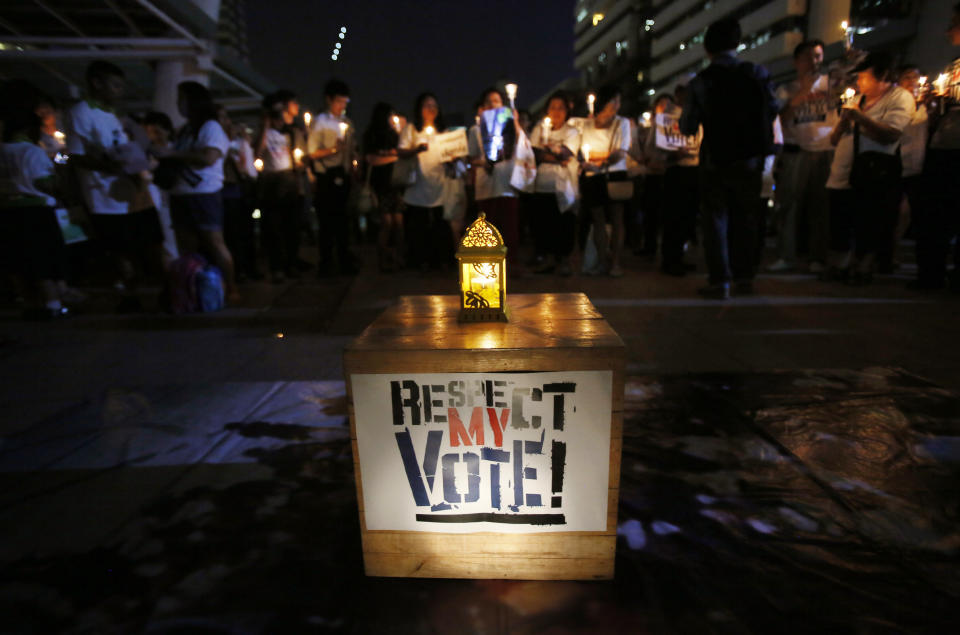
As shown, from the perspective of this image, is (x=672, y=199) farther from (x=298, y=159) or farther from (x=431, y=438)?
(x=431, y=438)

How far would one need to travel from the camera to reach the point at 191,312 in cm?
462

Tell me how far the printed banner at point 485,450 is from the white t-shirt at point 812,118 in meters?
5.29

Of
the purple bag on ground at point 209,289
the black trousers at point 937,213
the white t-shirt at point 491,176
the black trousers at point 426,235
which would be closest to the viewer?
the black trousers at point 937,213

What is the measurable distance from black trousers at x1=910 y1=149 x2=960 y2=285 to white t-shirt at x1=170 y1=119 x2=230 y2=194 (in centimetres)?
596

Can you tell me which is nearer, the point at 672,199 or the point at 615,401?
the point at 615,401

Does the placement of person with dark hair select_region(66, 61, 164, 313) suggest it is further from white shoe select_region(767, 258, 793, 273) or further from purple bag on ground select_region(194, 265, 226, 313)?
white shoe select_region(767, 258, 793, 273)

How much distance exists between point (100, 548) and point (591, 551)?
1340 mm

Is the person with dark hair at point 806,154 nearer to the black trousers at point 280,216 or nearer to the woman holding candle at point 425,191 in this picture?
the woman holding candle at point 425,191

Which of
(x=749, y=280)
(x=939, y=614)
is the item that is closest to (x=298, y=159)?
(x=749, y=280)

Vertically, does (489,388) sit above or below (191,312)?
above

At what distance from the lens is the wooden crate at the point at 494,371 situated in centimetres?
123

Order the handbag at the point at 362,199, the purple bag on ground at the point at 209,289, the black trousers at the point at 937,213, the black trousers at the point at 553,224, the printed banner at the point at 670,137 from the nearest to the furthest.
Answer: the black trousers at the point at 937,213, the purple bag on ground at the point at 209,289, the printed banner at the point at 670,137, the black trousers at the point at 553,224, the handbag at the point at 362,199

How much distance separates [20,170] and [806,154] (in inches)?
283

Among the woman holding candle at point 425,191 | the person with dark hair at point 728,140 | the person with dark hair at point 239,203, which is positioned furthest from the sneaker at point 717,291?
the person with dark hair at point 239,203
